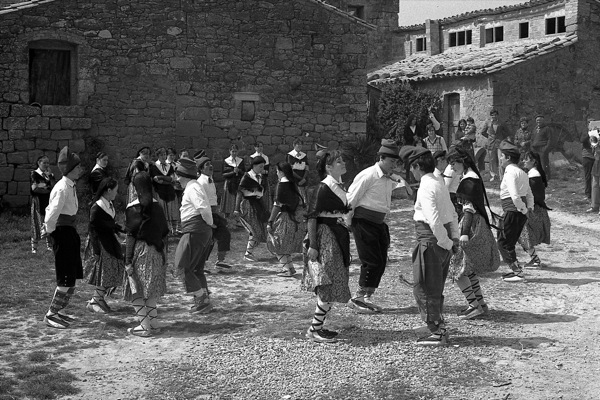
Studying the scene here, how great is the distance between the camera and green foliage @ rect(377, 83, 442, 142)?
23.1m

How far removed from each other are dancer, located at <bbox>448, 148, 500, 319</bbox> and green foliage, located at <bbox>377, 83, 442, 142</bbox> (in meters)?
13.5

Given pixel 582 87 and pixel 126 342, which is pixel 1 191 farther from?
pixel 582 87

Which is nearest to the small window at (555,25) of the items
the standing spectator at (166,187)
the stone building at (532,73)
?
the stone building at (532,73)

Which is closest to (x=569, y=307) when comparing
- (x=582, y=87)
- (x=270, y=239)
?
(x=270, y=239)

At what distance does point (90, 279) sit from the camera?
8.95 meters

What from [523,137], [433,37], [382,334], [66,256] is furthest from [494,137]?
[66,256]

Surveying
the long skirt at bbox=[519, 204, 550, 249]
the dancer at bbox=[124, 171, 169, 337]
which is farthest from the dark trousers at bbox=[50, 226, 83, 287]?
the long skirt at bbox=[519, 204, 550, 249]

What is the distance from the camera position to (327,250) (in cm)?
782

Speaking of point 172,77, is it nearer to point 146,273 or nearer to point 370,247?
point 370,247

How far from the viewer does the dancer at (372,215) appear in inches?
338

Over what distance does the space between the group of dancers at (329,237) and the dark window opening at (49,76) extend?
8.14m

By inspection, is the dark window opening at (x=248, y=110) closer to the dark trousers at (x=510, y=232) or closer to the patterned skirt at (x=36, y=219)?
the patterned skirt at (x=36, y=219)

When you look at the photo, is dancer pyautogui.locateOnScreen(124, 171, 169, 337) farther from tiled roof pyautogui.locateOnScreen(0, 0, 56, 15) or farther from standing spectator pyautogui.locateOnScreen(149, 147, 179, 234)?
tiled roof pyautogui.locateOnScreen(0, 0, 56, 15)

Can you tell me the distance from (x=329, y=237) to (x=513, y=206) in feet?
12.3
